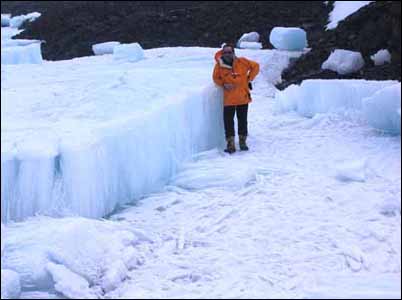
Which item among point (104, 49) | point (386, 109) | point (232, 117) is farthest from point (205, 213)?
point (104, 49)

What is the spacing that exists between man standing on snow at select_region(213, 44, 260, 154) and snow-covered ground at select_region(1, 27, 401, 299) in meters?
0.27

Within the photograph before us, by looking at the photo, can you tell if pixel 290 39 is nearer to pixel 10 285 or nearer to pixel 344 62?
pixel 344 62

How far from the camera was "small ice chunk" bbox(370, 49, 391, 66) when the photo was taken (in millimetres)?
14086

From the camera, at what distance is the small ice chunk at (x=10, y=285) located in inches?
174

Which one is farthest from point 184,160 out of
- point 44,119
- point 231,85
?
point 44,119

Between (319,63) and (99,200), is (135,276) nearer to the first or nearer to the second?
(99,200)

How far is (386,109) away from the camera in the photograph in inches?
317

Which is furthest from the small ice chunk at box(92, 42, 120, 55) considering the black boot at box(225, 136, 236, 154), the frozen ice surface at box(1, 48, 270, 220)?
the black boot at box(225, 136, 236, 154)

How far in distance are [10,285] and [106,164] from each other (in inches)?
78.1

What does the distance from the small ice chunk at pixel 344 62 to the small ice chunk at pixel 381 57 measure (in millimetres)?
327

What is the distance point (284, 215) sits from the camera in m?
5.99

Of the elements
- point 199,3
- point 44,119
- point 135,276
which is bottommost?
point 135,276

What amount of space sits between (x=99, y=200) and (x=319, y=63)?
10779 millimetres

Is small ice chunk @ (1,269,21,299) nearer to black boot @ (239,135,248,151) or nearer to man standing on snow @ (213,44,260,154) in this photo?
man standing on snow @ (213,44,260,154)
